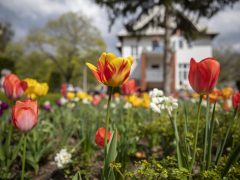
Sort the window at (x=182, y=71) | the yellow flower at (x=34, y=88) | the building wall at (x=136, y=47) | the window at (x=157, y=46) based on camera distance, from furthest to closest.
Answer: the building wall at (x=136, y=47), the window at (x=182, y=71), the window at (x=157, y=46), the yellow flower at (x=34, y=88)

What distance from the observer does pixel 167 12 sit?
41.2 ft

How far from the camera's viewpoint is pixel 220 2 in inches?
492

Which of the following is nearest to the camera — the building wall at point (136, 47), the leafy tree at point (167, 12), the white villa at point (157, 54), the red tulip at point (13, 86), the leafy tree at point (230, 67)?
the red tulip at point (13, 86)

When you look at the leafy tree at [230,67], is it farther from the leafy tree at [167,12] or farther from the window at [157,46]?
the leafy tree at [167,12]

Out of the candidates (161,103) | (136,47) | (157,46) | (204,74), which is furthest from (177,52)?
(204,74)

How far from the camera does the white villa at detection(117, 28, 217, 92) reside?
1028 inches

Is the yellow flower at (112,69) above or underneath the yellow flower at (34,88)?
above

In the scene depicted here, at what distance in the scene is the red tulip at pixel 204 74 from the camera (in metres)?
1.10

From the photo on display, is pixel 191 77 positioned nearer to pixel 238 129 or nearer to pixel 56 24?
pixel 238 129

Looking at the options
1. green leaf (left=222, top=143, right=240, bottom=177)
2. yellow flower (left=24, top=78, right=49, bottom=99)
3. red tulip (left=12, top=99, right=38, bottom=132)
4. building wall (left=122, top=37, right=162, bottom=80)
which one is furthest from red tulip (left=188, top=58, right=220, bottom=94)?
building wall (left=122, top=37, right=162, bottom=80)

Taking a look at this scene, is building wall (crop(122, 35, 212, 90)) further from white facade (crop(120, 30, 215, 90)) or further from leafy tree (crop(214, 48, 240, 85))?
leafy tree (crop(214, 48, 240, 85))

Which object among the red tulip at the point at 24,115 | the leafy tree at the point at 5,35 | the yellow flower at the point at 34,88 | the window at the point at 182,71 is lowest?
the red tulip at the point at 24,115

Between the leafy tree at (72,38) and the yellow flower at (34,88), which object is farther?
the leafy tree at (72,38)

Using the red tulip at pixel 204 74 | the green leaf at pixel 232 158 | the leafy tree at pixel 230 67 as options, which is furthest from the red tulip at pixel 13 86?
the leafy tree at pixel 230 67
